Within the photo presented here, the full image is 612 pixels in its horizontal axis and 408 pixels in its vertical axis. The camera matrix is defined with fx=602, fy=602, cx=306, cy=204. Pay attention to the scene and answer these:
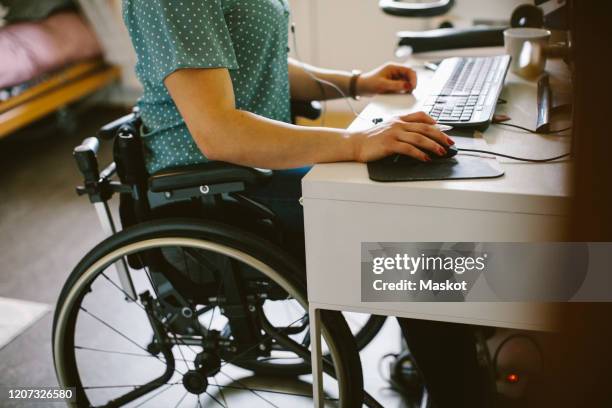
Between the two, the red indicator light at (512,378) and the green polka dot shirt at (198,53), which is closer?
the green polka dot shirt at (198,53)

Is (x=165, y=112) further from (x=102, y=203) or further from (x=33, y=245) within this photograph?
(x=33, y=245)

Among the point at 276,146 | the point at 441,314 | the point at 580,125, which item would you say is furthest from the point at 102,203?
the point at 580,125

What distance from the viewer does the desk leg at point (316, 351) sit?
101 cm

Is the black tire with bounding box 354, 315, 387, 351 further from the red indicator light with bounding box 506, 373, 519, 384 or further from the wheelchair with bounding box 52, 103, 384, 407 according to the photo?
the red indicator light with bounding box 506, 373, 519, 384

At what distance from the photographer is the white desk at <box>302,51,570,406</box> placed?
823 mm

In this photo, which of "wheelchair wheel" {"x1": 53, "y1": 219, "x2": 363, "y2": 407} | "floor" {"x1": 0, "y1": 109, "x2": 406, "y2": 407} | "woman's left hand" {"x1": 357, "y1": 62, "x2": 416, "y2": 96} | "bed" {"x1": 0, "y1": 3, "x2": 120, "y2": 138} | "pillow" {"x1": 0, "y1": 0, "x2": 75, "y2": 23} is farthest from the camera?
"pillow" {"x1": 0, "y1": 0, "x2": 75, "y2": 23}

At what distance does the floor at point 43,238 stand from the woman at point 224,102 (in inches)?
21.9

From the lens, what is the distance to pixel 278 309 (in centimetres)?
175

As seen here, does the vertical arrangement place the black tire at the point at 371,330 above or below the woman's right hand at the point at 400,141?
below

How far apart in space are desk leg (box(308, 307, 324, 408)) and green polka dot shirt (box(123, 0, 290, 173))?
13.7 inches

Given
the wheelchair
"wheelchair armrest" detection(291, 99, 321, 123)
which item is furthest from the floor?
"wheelchair armrest" detection(291, 99, 321, 123)

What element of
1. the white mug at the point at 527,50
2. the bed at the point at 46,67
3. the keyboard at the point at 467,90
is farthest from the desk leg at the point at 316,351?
the bed at the point at 46,67

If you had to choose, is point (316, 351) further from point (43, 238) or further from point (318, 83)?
point (43, 238)

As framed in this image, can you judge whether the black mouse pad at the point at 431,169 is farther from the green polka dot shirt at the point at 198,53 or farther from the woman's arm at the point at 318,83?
the woman's arm at the point at 318,83
